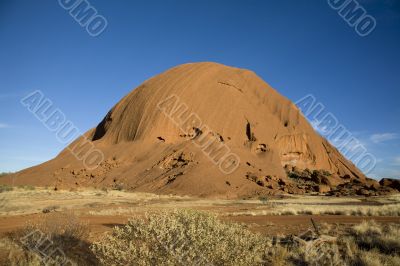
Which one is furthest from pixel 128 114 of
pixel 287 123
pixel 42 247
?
pixel 42 247

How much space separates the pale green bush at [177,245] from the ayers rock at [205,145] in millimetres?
33788

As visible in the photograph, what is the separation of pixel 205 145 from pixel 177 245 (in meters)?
45.2

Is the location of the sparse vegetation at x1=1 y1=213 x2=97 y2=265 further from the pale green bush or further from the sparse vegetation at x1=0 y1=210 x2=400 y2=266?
the pale green bush

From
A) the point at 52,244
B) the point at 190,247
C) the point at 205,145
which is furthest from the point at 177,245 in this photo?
the point at 205,145

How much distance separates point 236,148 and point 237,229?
4448 cm

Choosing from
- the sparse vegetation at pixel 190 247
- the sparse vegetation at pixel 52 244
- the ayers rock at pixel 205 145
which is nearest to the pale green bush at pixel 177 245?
the sparse vegetation at pixel 190 247

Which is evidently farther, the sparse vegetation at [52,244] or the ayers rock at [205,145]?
the ayers rock at [205,145]

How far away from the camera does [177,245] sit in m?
5.44

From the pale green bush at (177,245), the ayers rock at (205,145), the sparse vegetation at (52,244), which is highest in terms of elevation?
the ayers rock at (205,145)

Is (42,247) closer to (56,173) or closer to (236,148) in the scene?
(236,148)

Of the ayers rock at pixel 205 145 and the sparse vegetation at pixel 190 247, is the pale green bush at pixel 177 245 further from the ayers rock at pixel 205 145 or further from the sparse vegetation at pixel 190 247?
the ayers rock at pixel 205 145

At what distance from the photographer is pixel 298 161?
6219 centimetres

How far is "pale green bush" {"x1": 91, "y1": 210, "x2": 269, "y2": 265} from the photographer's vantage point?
5.24 meters

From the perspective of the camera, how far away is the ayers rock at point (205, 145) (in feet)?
147
